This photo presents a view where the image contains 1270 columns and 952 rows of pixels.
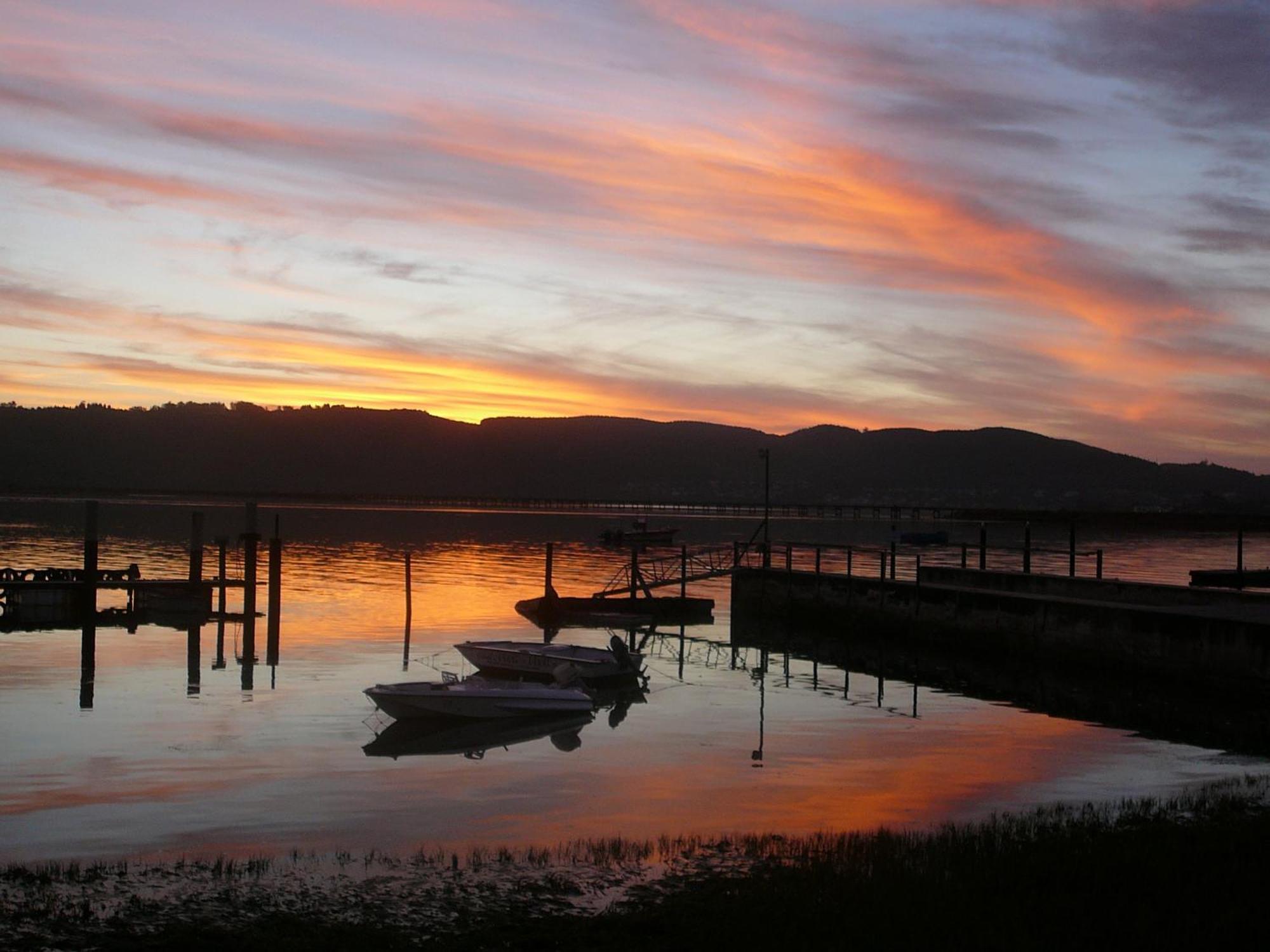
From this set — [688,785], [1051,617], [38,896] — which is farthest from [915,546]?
[38,896]

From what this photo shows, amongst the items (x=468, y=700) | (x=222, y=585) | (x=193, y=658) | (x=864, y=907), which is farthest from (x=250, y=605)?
(x=864, y=907)

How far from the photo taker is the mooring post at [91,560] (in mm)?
43594

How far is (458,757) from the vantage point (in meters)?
22.6

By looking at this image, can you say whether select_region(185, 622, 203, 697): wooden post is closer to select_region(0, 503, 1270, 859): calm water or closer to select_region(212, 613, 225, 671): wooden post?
select_region(0, 503, 1270, 859): calm water

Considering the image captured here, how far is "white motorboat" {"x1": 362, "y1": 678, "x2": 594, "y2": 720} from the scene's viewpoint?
25.5 meters

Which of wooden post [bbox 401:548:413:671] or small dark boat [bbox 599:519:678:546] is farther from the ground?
small dark boat [bbox 599:519:678:546]

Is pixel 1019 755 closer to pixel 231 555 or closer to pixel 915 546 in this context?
pixel 231 555

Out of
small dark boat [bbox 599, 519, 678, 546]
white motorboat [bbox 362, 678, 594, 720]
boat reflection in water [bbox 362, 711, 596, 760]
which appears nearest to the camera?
boat reflection in water [bbox 362, 711, 596, 760]

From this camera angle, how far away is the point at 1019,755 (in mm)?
23516

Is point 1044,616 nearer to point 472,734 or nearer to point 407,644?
point 407,644

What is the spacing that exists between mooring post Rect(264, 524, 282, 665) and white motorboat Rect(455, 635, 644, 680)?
242 inches

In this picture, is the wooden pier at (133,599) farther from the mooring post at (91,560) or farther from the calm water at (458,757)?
the calm water at (458,757)

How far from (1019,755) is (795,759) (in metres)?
4.31

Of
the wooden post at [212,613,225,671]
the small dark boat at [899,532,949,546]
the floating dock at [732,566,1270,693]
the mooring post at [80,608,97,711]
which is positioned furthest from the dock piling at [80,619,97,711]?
the small dark boat at [899,532,949,546]
